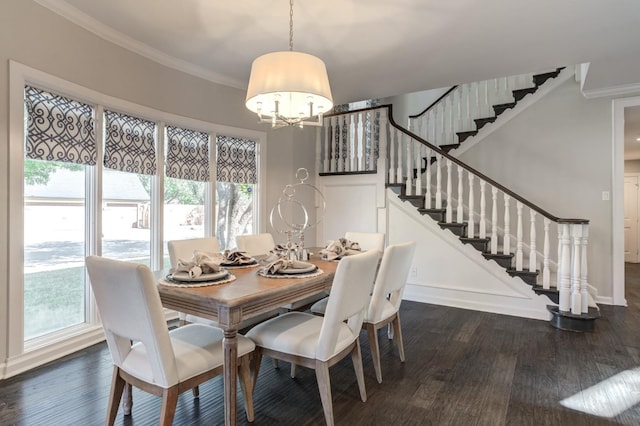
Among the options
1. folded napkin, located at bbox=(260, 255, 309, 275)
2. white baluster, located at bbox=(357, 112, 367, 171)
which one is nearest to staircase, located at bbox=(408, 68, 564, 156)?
white baluster, located at bbox=(357, 112, 367, 171)

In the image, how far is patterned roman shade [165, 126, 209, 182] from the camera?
12.0 feet

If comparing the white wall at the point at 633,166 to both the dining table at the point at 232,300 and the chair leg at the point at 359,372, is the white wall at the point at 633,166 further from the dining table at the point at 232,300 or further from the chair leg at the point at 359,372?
the dining table at the point at 232,300

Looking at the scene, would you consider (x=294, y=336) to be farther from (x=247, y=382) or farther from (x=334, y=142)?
(x=334, y=142)

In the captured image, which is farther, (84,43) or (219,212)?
(219,212)

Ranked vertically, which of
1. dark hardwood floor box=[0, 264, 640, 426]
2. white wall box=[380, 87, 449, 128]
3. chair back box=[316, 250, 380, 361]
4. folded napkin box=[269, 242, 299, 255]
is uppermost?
white wall box=[380, 87, 449, 128]

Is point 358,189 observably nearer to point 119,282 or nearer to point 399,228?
point 399,228

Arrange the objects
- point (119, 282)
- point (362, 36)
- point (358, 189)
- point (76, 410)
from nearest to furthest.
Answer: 1. point (119, 282)
2. point (76, 410)
3. point (362, 36)
4. point (358, 189)

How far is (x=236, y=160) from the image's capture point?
14.2ft

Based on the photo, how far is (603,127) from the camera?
4188 mm

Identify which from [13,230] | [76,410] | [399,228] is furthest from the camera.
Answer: [399,228]

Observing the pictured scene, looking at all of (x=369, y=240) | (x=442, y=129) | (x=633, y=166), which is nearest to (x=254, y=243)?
(x=369, y=240)

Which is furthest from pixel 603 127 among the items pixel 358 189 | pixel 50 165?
pixel 50 165

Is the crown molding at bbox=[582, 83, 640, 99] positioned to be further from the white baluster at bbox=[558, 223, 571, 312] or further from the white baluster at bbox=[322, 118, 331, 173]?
the white baluster at bbox=[322, 118, 331, 173]

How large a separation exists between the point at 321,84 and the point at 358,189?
278 centimetres
